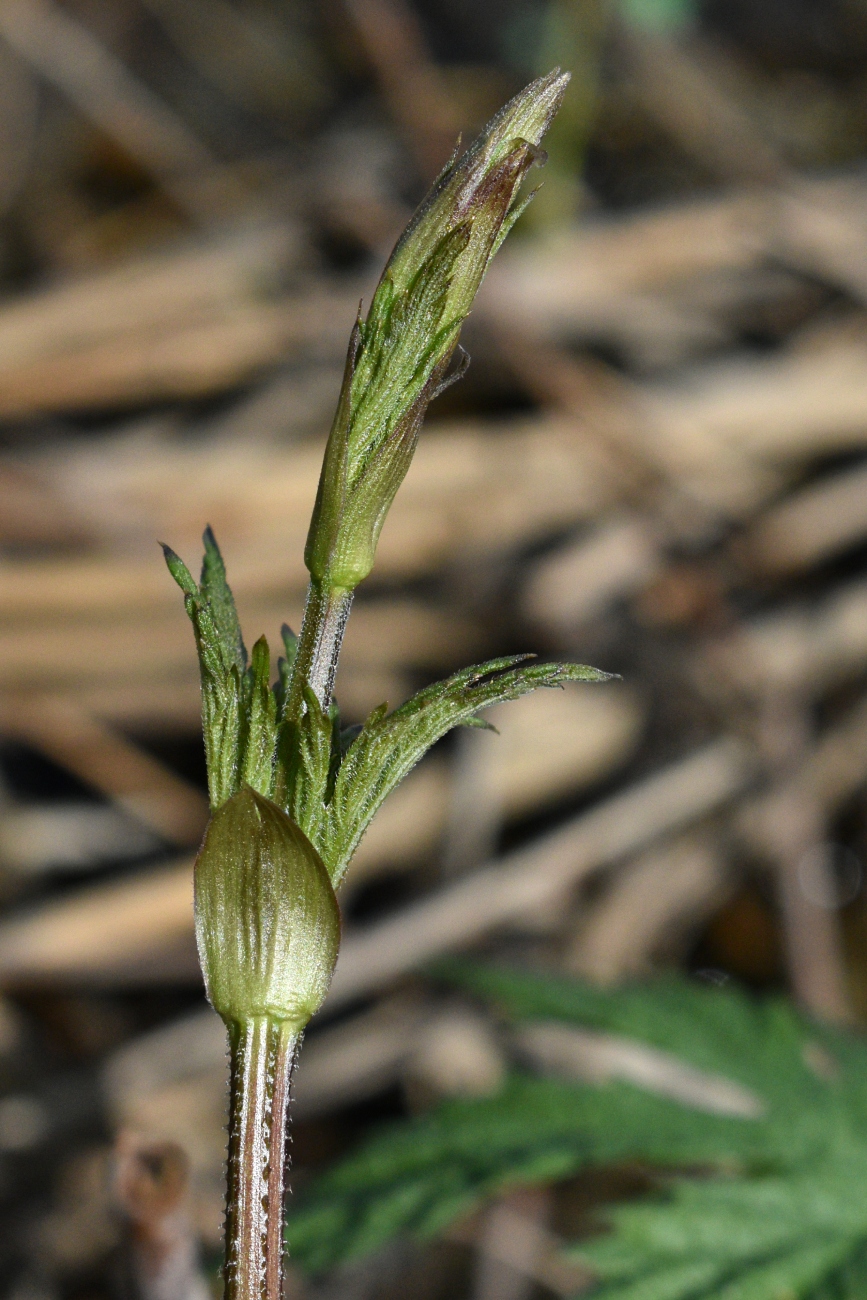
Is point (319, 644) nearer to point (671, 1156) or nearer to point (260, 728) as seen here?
point (260, 728)

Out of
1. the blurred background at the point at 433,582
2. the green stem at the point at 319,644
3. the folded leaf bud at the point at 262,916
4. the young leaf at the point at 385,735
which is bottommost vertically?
the folded leaf bud at the point at 262,916

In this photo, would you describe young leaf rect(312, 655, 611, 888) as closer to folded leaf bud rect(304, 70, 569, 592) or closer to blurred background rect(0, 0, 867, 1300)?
folded leaf bud rect(304, 70, 569, 592)

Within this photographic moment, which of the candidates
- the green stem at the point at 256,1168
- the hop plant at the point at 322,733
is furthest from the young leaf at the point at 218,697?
the green stem at the point at 256,1168

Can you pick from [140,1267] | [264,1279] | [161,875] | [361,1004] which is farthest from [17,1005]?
[264,1279]

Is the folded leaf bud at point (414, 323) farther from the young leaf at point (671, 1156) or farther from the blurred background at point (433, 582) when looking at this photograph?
the blurred background at point (433, 582)

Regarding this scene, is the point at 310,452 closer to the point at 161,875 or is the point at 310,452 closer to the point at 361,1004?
the point at 161,875

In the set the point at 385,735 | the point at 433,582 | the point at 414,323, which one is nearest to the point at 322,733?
the point at 385,735

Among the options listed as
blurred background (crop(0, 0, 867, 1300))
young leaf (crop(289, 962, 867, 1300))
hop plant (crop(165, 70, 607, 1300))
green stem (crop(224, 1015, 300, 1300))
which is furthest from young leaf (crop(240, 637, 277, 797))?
blurred background (crop(0, 0, 867, 1300))
